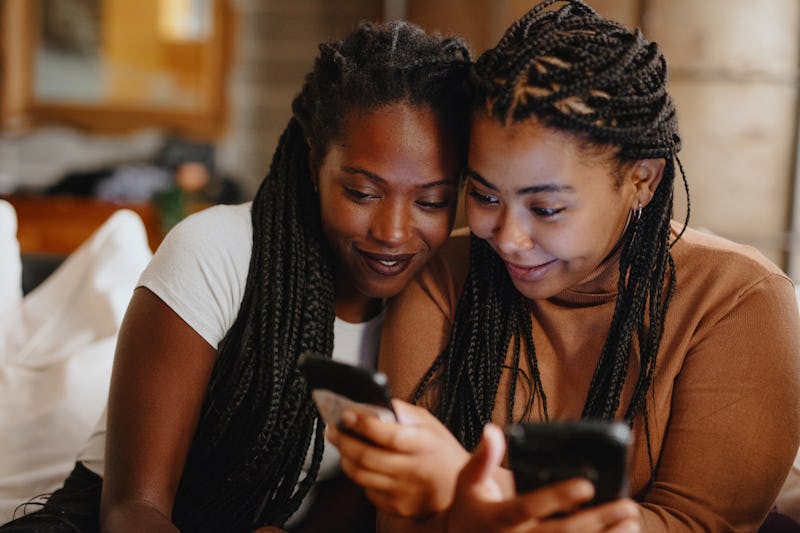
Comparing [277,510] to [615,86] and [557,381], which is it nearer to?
[557,381]

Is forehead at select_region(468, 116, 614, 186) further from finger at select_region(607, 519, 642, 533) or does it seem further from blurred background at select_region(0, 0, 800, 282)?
blurred background at select_region(0, 0, 800, 282)

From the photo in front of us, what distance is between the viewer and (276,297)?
56.5 inches

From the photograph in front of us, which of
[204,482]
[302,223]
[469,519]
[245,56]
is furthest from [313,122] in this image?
[245,56]

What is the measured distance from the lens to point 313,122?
1.48 meters

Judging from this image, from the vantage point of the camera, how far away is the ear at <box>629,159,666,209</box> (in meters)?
1.28

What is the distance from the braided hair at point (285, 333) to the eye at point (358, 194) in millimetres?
91

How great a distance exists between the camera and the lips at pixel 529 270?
1294 mm

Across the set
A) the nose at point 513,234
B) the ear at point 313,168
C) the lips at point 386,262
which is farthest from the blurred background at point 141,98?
the nose at point 513,234

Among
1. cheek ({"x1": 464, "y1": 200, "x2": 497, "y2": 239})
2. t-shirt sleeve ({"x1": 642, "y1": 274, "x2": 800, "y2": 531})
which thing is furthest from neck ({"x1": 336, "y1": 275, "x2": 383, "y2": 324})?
t-shirt sleeve ({"x1": 642, "y1": 274, "x2": 800, "y2": 531})

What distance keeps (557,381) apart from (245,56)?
3.89 m

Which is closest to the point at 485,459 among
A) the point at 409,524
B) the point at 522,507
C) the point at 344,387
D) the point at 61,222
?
the point at 522,507

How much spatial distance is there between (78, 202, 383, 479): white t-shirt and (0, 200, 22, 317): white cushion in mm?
613

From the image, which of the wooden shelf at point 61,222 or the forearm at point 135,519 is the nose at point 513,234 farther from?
the wooden shelf at point 61,222

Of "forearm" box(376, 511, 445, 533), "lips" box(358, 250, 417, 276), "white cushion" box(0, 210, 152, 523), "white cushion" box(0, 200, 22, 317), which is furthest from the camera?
"white cushion" box(0, 200, 22, 317)
